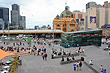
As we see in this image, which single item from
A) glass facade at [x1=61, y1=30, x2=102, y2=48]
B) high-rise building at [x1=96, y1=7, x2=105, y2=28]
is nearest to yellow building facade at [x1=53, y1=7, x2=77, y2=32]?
high-rise building at [x1=96, y1=7, x2=105, y2=28]

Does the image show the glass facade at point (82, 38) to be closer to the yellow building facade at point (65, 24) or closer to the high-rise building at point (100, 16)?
the yellow building facade at point (65, 24)

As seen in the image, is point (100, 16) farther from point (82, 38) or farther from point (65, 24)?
point (82, 38)

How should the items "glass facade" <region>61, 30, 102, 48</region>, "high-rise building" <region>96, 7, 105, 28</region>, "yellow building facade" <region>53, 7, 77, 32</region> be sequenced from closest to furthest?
"glass facade" <region>61, 30, 102, 48</region> → "yellow building facade" <region>53, 7, 77, 32</region> → "high-rise building" <region>96, 7, 105, 28</region>

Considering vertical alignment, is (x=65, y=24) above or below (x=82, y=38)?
above

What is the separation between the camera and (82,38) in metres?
34.5

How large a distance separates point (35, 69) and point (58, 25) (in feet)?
219

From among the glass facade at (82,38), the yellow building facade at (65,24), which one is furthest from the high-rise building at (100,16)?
the glass facade at (82,38)

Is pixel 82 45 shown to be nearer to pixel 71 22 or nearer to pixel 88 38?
pixel 88 38

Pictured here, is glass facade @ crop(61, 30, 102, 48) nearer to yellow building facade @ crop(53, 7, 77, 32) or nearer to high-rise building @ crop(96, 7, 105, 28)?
yellow building facade @ crop(53, 7, 77, 32)

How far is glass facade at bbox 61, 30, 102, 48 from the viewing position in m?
34.0

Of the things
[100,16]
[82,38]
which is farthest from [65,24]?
[82,38]

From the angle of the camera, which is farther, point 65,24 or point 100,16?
point 100,16

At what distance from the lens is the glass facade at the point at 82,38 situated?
112ft

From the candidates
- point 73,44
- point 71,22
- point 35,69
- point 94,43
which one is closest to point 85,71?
point 35,69
